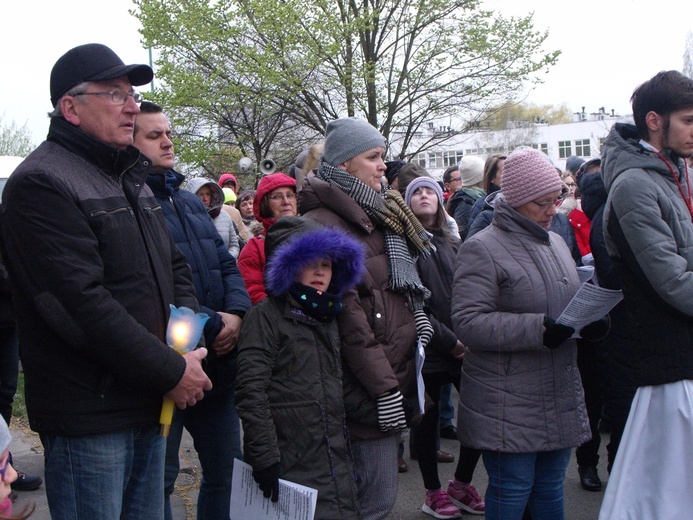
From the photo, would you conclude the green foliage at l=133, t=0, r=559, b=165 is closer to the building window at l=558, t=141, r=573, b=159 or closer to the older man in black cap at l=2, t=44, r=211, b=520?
the older man in black cap at l=2, t=44, r=211, b=520

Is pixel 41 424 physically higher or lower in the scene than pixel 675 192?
lower

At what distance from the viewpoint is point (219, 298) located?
337cm

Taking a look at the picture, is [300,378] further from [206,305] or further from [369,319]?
[206,305]

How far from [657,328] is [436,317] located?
1.46m

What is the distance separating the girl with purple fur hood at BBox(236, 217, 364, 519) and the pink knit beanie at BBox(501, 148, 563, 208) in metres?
0.87

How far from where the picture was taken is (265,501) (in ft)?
9.29

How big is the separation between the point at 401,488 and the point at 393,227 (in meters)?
2.15

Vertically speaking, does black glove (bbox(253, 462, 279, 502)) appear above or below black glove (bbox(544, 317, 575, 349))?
below

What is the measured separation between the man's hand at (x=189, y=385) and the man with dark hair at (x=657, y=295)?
74.1 inches

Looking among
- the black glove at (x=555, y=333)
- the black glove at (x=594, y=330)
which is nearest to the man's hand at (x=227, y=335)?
the black glove at (x=555, y=333)

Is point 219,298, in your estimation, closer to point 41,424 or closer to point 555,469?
point 41,424

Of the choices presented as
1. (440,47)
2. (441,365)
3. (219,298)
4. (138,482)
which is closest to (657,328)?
(441,365)

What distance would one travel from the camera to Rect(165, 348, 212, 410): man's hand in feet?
8.09

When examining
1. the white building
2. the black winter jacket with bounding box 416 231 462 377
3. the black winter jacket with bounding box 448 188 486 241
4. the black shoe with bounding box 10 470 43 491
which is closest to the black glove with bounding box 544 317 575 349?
the black winter jacket with bounding box 416 231 462 377
